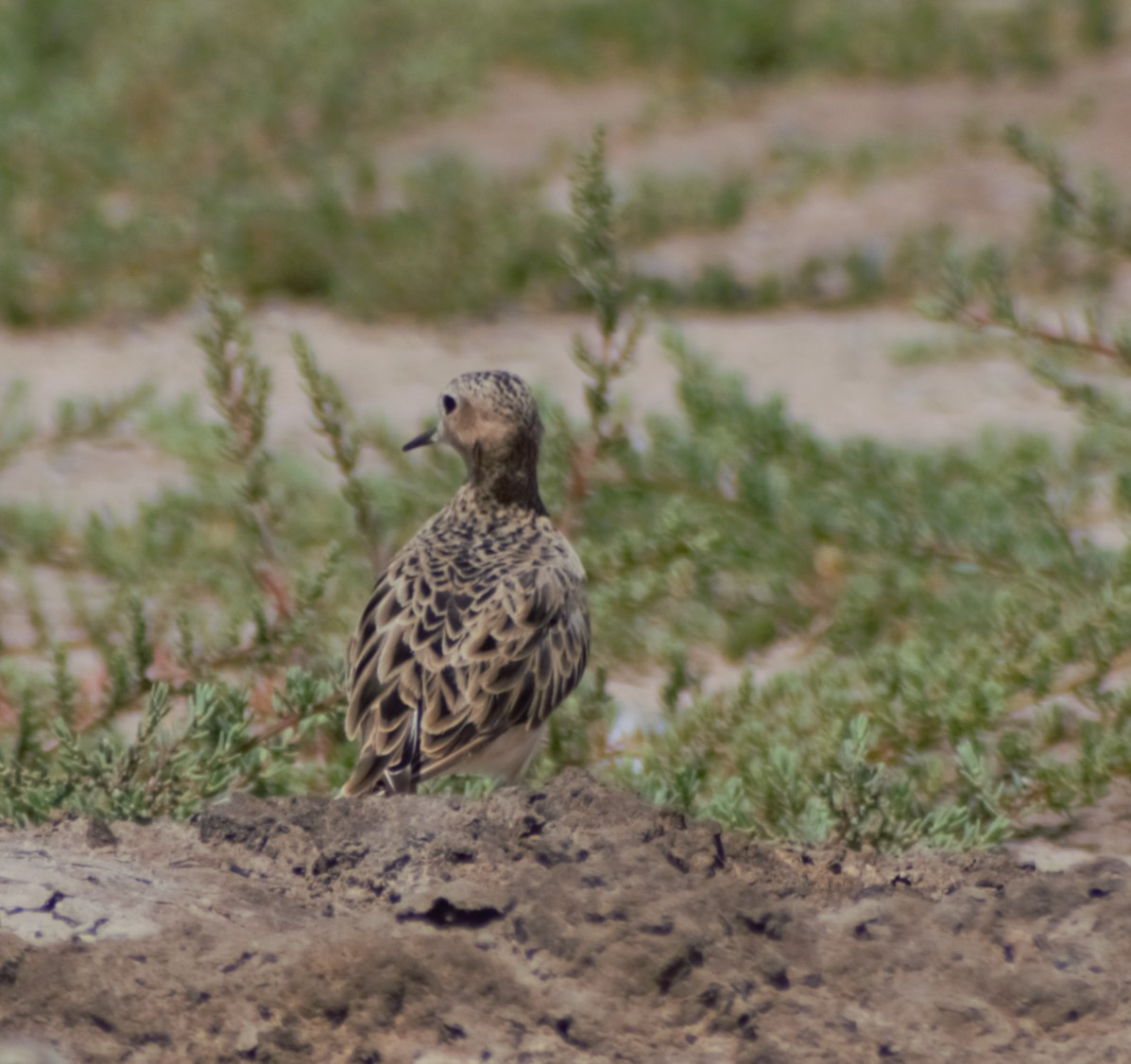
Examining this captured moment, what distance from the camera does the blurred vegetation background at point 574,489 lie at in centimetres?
430

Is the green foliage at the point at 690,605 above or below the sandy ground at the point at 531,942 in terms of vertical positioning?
below

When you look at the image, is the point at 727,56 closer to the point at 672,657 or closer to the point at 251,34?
the point at 251,34

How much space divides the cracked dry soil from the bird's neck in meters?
1.24

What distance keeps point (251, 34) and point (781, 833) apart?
9.16 m

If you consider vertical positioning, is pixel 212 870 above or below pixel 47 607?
above

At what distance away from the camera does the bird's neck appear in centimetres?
450

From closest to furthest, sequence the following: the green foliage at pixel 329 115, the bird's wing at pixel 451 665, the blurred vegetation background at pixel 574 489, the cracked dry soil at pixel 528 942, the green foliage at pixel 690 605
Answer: the cracked dry soil at pixel 528 942, the bird's wing at pixel 451 665, the green foliage at pixel 690 605, the blurred vegetation background at pixel 574 489, the green foliage at pixel 329 115

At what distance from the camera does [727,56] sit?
43.5ft

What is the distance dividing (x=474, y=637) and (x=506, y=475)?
59 cm

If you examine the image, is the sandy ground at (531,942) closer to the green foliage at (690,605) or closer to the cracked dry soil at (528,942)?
the cracked dry soil at (528,942)

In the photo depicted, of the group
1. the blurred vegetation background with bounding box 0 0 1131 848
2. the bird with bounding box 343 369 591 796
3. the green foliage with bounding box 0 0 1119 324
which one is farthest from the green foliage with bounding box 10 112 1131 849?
the green foliage with bounding box 0 0 1119 324

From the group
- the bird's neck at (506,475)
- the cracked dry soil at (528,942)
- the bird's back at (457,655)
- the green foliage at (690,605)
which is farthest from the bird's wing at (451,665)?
the cracked dry soil at (528,942)

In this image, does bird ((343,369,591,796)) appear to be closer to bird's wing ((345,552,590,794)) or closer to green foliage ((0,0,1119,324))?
bird's wing ((345,552,590,794))

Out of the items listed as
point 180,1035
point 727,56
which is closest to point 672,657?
point 180,1035
